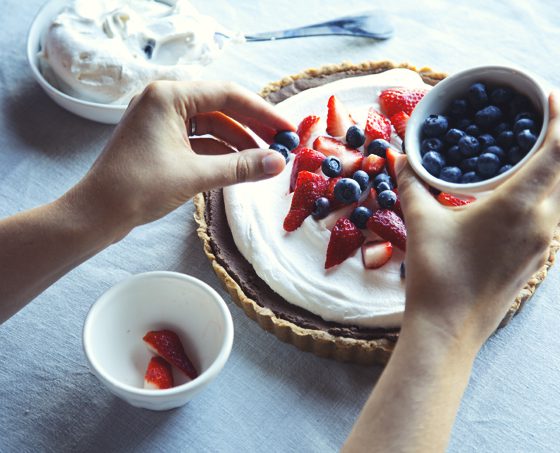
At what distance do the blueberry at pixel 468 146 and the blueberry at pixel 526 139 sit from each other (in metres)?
0.11

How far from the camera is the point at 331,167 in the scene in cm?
199

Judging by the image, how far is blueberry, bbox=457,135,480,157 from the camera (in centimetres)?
172

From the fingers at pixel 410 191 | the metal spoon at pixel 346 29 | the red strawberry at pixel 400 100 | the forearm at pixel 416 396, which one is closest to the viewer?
the forearm at pixel 416 396

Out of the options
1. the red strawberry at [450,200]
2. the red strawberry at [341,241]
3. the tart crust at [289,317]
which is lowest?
the tart crust at [289,317]

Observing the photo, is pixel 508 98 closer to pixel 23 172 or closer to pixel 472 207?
pixel 472 207

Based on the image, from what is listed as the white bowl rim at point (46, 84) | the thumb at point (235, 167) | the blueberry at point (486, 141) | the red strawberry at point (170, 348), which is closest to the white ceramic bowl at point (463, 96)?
the blueberry at point (486, 141)

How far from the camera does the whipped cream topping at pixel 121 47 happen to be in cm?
236

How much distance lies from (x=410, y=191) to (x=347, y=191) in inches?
13.0

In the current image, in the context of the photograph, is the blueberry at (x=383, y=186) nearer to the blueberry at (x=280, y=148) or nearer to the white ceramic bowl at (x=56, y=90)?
the blueberry at (x=280, y=148)

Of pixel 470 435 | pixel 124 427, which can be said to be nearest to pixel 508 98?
pixel 470 435

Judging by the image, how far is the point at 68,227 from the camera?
1732 mm

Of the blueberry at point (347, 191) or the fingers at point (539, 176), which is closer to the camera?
the fingers at point (539, 176)

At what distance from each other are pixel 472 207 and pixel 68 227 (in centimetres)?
95

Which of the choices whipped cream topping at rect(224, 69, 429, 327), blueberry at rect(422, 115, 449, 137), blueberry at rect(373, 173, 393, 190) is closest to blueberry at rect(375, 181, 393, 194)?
blueberry at rect(373, 173, 393, 190)
